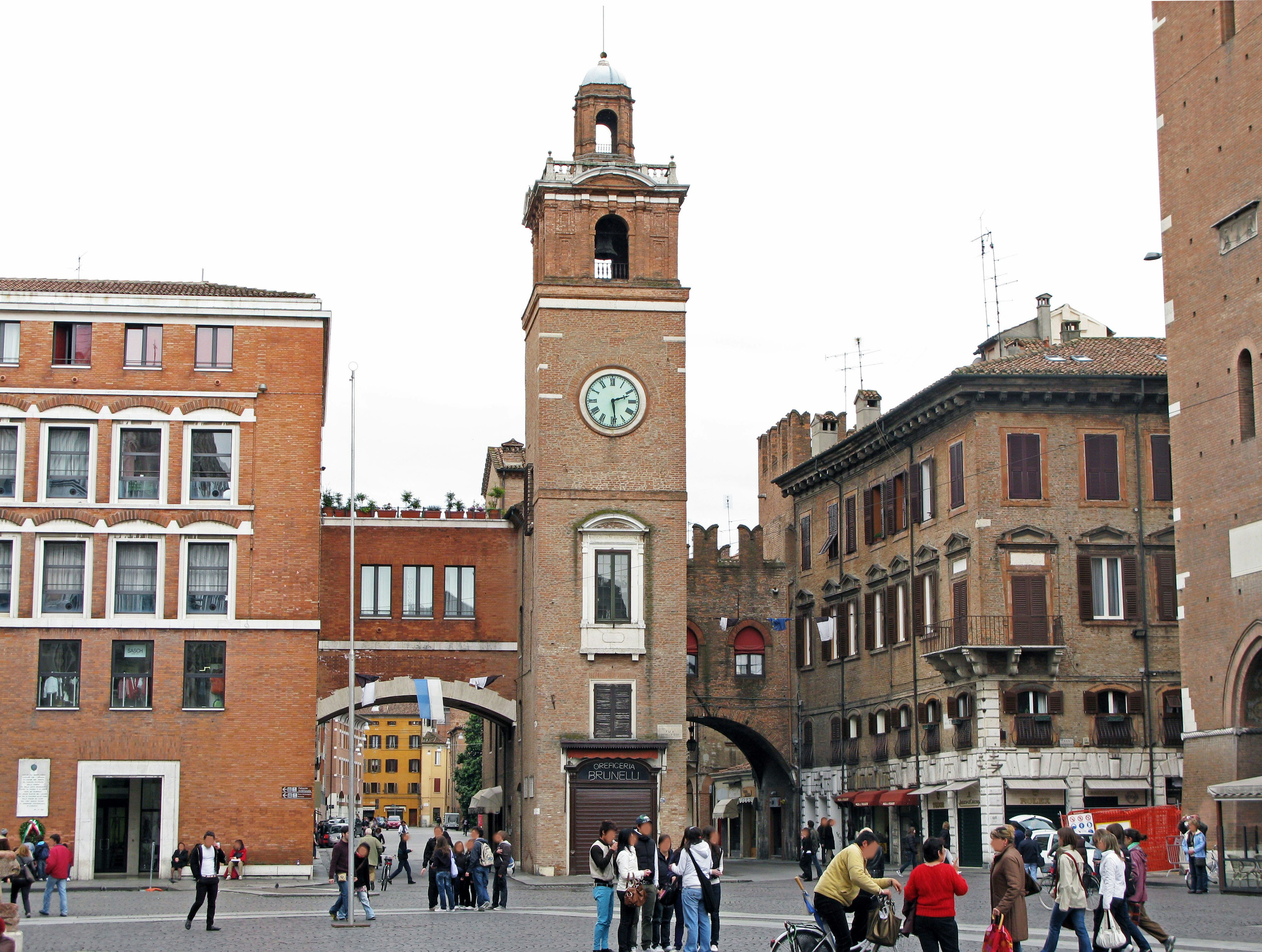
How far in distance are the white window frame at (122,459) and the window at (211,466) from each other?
45 centimetres

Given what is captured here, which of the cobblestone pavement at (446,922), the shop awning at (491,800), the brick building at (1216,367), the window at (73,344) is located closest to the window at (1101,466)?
the brick building at (1216,367)

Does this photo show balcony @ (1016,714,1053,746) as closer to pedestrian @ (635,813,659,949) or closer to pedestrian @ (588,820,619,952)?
pedestrian @ (635,813,659,949)

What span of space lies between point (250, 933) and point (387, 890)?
17.1 metres

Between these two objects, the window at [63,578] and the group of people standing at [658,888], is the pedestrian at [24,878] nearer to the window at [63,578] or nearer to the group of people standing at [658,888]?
the group of people standing at [658,888]

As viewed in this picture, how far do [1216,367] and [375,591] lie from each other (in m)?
26.0

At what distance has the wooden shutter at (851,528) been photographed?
191 feet

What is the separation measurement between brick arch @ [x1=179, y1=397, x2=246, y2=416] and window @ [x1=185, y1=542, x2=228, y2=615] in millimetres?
3753

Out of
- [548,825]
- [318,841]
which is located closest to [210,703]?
[548,825]

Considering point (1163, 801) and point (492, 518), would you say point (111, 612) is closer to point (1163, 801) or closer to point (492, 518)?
point (492, 518)

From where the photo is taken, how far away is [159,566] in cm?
4600

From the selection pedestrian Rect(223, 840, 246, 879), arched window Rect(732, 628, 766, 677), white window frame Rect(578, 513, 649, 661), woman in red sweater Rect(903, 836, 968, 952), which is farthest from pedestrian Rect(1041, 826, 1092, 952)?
arched window Rect(732, 628, 766, 677)

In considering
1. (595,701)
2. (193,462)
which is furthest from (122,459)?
(595,701)

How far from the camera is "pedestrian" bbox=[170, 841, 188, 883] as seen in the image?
42719 millimetres

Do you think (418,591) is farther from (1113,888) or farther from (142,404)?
(1113,888)
